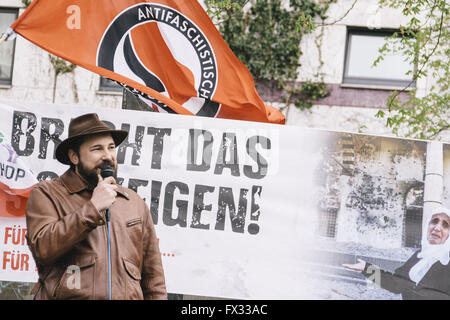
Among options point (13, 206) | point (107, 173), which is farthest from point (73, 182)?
point (13, 206)

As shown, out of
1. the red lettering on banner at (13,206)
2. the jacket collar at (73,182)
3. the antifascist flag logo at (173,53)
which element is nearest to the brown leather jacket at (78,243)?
the jacket collar at (73,182)

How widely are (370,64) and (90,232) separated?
9911mm

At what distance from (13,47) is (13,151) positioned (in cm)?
826

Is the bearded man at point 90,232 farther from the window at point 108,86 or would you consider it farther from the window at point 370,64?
the window at point 370,64

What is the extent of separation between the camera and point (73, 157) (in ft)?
12.1

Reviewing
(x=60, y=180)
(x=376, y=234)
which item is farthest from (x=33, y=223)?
(x=376, y=234)

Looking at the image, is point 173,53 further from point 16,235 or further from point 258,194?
point 16,235

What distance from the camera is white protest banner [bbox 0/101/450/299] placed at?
16.5 feet

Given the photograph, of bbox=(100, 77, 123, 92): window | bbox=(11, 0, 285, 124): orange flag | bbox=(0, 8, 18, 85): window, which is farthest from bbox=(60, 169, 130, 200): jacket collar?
bbox=(0, 8, 18, 85): window

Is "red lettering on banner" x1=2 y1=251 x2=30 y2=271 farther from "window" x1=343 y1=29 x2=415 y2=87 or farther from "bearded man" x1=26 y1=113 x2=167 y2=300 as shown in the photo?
"window" x1=343 y1=29 x2=415 y2=87

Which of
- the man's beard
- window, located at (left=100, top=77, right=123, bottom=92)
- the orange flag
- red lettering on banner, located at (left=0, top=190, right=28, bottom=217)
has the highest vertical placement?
window, located at (left=100, top=77, right=123, bottom=92)

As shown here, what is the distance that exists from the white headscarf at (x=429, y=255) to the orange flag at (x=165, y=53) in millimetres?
1632

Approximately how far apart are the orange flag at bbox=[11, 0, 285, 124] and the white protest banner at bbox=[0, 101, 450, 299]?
299 mm
